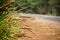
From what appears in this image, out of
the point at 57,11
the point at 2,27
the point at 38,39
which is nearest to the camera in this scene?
the point at 2,27

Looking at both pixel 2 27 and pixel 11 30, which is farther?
pixel 11 30

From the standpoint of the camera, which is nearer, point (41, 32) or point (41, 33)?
point (41, 33)

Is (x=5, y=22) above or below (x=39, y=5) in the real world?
Answer: above

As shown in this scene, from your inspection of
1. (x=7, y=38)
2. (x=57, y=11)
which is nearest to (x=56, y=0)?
(x=57, y=11)

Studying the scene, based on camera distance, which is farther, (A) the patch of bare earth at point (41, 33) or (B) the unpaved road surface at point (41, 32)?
(B) the unpaved road surface at point (41, 32)

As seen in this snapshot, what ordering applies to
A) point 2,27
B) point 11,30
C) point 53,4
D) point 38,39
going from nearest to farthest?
point 2,27 < point 11,30 < point 38,39 < point 53,4

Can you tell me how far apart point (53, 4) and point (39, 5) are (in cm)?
213

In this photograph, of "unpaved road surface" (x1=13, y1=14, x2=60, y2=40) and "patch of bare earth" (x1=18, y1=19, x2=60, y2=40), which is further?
"unpaved road surface" (x1=13, y1=14, x2=60, y2=40)

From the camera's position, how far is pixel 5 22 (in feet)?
13.9

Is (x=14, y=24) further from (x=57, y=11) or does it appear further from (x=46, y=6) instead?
(x=46, y=6)

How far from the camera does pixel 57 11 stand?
68.3ft

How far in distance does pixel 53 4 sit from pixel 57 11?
1.82 meters

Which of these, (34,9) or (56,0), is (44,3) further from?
(56,0)

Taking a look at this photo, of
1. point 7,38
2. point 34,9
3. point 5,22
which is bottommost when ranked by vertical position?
point 34,9
